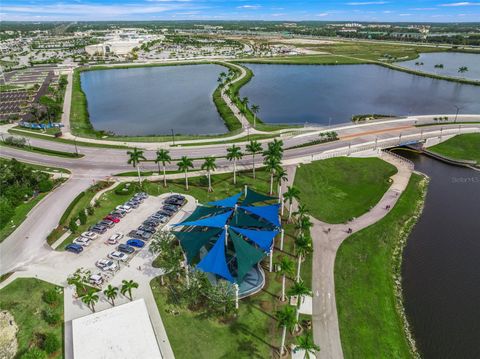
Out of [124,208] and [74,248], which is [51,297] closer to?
[74,248]

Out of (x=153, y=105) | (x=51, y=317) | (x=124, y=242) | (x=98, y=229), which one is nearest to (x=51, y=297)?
(x=51, y=317)

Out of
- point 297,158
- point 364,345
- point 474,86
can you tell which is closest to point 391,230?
point 364,345

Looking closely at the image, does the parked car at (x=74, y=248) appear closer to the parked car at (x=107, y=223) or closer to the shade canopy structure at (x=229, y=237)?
the parked car at (x=107, y=223)

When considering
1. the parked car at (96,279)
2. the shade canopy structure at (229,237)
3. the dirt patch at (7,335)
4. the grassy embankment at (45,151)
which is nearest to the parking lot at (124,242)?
the parked car at (96,279)

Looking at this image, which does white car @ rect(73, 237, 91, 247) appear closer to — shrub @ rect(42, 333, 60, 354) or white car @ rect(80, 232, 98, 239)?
white car @ rect(80, 232, 98, 239)

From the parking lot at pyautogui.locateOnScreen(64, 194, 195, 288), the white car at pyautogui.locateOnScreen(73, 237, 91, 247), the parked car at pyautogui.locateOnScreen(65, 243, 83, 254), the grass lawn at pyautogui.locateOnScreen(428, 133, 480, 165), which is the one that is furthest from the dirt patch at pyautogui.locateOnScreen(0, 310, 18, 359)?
the grass lawn at pyautogui.locateOnScreen(428, 133, 480, 165)
